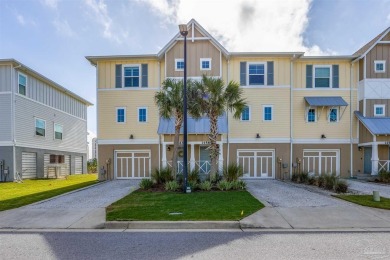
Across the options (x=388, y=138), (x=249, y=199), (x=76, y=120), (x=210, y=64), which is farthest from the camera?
(x=76, y=120)

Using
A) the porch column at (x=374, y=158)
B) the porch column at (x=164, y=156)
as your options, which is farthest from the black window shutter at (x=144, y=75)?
the porch column at (x=374, y=158)

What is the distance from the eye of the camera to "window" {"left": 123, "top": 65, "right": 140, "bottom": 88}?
19.3 m

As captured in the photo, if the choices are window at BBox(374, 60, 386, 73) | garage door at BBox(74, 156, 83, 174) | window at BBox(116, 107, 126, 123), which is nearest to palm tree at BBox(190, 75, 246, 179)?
window at BBox(116, 107, 126, 123)

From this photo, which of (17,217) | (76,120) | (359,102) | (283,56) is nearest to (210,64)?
(283,56)

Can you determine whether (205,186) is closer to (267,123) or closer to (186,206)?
(186,206)

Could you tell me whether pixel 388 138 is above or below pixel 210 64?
below

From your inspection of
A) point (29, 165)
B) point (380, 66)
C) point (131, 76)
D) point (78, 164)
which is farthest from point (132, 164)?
point (380, 66)

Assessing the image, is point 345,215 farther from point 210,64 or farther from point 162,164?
point 210,64

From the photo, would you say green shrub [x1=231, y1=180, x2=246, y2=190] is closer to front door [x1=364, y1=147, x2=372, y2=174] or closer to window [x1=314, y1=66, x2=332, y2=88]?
window [x1=314, y1=66, x2=332, y2=88]

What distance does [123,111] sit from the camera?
63.1 feet

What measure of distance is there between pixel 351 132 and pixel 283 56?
7475 millimetres

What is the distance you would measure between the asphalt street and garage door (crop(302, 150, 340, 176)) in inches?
524

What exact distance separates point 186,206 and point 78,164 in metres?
24.3

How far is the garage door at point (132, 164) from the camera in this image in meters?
19.2
